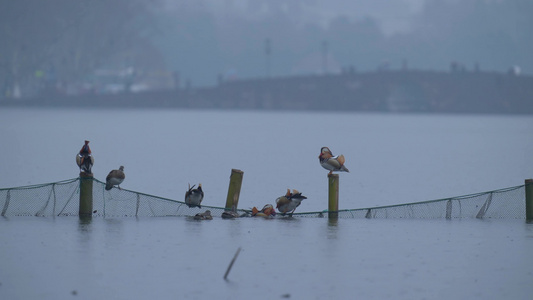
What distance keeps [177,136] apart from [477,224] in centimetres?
9266

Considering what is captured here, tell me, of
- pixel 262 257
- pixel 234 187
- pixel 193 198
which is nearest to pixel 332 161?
pixel 234 187

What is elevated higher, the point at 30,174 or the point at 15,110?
the point at 15,110

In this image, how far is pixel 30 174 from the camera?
186ft

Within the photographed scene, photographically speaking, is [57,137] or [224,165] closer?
[224,165]

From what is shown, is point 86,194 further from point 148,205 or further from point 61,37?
point 61,37

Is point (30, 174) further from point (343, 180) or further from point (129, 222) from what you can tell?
point (129, 222)

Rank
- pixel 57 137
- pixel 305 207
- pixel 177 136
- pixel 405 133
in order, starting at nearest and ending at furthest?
pixel 305 207 → pixel 57 137 → pixel 177 136 → pixel 405 133

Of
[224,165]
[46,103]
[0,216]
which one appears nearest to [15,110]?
[46,103]

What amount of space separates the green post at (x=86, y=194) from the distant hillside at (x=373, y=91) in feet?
512

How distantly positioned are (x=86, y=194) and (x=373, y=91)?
171m

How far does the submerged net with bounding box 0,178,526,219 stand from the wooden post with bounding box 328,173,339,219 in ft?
1.04

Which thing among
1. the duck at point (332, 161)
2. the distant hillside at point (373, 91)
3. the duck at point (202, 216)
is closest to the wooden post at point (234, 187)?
the duck at point (202, 216)

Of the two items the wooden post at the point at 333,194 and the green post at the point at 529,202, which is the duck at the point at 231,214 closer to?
the wooden post at the point at 333,194

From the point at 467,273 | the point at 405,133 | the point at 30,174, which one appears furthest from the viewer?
the point at 405,133
